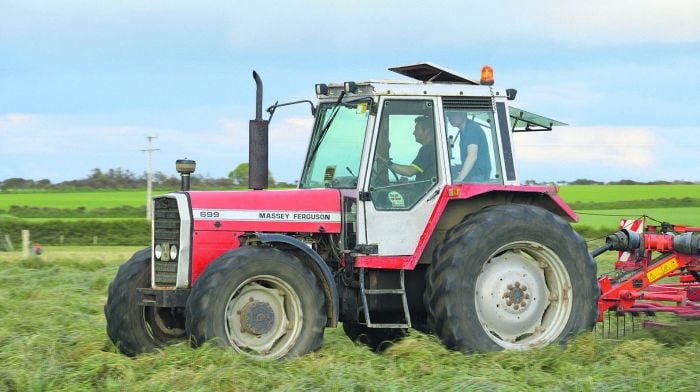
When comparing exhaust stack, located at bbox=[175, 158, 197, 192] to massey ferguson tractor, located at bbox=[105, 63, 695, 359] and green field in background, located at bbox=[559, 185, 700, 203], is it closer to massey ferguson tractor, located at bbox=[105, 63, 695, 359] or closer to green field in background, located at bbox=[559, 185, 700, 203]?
massey ferguson tractor, located at bbox=[105, 63, 695, 359]

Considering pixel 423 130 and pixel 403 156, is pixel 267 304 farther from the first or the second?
pixel 423 130

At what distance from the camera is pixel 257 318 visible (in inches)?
293

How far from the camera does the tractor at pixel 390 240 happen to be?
7609 mm

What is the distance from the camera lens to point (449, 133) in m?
8.27

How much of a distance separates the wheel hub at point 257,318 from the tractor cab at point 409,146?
1050 millimetres

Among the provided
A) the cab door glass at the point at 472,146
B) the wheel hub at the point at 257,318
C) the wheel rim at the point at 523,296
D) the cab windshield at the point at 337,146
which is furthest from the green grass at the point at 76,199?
the wheel hub at the point at 257,318

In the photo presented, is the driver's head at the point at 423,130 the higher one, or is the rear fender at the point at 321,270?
the driver's head at the point at 423,130

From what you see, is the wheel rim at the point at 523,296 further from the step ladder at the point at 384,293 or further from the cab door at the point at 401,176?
the cab door at the point at 401,176

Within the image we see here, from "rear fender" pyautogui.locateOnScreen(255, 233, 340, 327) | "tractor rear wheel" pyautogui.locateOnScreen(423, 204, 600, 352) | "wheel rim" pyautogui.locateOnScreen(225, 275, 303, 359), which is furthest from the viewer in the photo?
"tractor rear wheel" pyautogui.locateOnScreen(423, 204, 600, 352)

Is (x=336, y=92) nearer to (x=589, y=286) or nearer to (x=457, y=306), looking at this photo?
(x=457, y=306)

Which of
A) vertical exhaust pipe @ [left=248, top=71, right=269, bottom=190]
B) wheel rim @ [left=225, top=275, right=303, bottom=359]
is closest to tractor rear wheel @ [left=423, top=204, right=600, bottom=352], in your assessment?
wheel rim @ [left=225, top=275, right=303, bottom=359]

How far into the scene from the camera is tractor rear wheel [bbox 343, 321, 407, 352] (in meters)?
9.10

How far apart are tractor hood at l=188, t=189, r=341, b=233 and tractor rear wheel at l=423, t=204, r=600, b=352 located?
99 cm

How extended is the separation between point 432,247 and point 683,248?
345cm
